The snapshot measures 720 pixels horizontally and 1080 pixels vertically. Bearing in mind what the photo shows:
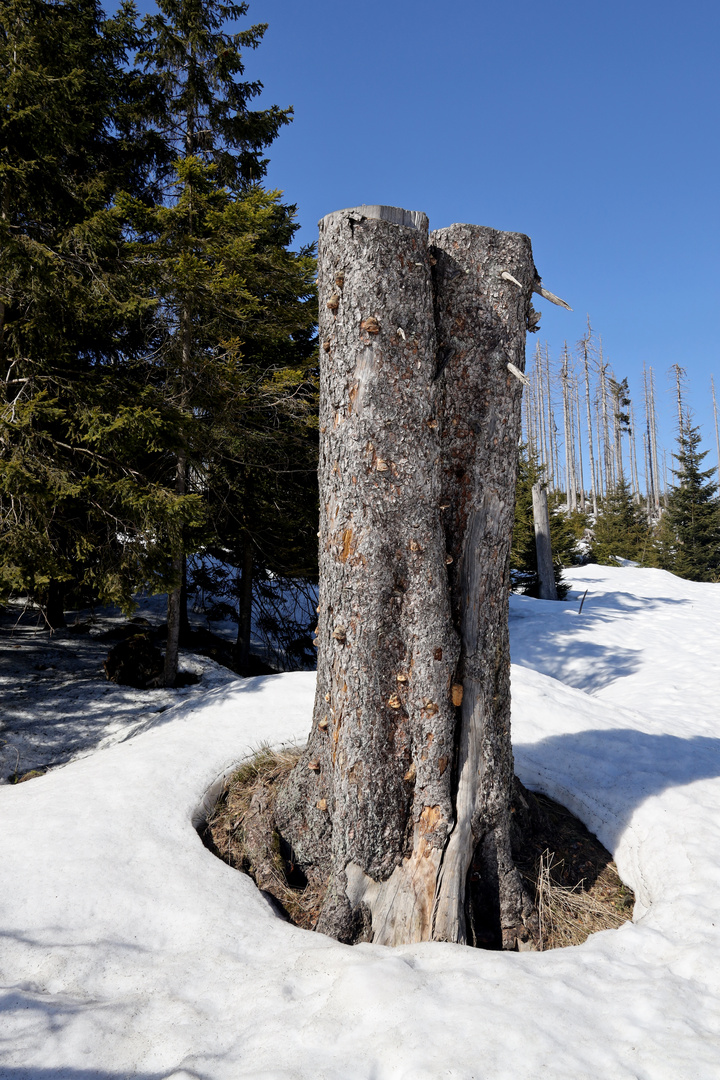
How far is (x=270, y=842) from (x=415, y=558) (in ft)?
6.88

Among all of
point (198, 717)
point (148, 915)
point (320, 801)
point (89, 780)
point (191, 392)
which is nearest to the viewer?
point (148, 915)

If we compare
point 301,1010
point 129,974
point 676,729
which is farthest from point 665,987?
point 676,729

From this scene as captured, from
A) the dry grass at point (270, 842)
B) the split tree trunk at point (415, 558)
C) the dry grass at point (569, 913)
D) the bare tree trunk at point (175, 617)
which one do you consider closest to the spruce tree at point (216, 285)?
the bare tree trunk at point (175, 617)

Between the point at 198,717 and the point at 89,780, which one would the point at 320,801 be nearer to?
the point at 89,780

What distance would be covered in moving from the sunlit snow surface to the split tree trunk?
460mm

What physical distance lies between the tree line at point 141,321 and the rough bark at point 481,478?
13.5ft

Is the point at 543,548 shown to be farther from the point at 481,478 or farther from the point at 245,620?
the point at 481,478

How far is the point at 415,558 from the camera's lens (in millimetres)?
3213

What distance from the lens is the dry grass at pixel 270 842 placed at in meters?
3.50

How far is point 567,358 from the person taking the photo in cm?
4600

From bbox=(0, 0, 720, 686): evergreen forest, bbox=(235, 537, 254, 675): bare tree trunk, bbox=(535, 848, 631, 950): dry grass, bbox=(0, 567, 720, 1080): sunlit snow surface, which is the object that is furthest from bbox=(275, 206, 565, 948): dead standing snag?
bbox=(235, 537, 254, 675): bare tree trunk

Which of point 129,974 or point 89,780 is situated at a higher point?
point 89,780

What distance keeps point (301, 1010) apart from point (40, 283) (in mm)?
7247

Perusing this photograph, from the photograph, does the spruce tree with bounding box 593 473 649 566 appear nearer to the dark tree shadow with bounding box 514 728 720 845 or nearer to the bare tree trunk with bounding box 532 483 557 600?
the bare tree trunk with bounding box 532 483 557 600
